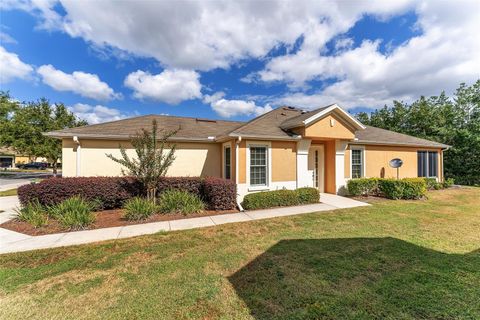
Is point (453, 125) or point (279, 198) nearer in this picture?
point (279, 198)

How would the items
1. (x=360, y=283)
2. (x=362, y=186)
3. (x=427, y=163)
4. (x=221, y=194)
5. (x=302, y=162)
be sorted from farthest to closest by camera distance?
(x=427, y=163) → (x=362, y=186) → (x=302, y=162) → (x=221, y=194) → (x=360, y=283)

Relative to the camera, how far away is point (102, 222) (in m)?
7.09

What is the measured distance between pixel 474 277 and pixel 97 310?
238 inches

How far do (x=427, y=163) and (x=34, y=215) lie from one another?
69.6ft

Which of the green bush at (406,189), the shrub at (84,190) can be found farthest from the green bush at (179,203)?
the green bush at (406,189)

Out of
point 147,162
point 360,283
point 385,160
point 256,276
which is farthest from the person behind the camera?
point 385,160

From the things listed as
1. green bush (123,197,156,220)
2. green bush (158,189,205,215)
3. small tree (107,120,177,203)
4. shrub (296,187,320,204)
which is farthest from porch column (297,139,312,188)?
green bush (123,197,156,220)

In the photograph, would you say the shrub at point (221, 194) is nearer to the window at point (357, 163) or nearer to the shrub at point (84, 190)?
the shrub at point (84, 190)

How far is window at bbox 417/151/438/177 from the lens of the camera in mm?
14414

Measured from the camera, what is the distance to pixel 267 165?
32.6 feet

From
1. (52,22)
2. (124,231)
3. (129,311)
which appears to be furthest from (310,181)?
(52,22)

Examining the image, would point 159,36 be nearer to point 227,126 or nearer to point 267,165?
point 227,126

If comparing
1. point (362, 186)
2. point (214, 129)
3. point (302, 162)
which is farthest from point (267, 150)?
point (362, 186)

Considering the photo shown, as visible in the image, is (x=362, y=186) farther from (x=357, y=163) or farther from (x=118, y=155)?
(x=118, y=155)
